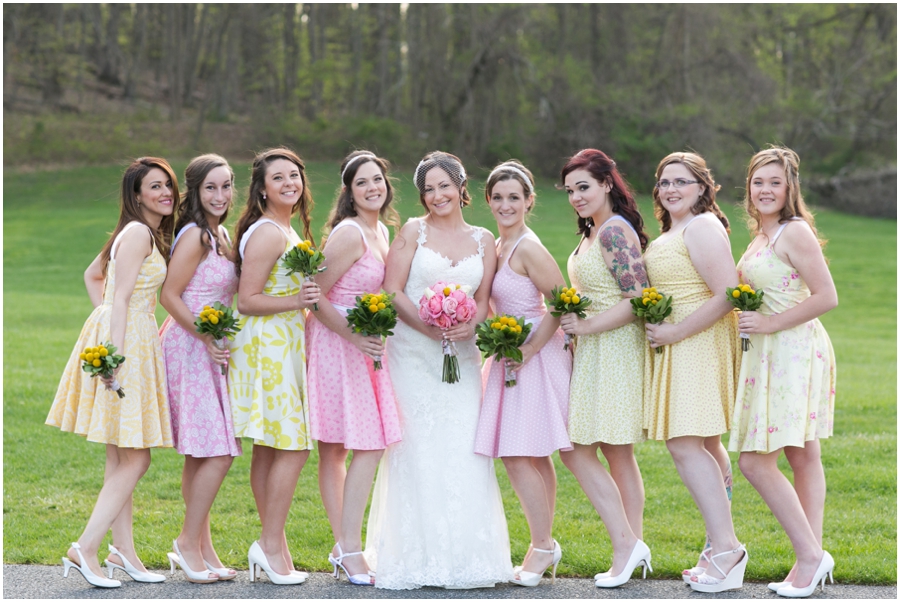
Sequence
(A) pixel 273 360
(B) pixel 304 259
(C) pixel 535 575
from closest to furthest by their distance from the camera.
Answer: (B) pixel 304 259 < (C) pixel 535 575 < (A) pixel 273 360

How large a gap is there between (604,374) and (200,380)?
2.40m

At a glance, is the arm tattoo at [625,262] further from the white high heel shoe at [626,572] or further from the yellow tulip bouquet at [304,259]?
the yellow tulip bouquet at [304,259]

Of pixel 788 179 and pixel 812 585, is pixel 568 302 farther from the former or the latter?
pixel 812 585

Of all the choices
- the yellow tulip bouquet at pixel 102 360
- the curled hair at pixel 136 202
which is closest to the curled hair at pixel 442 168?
the curled hair at pixel 136 202

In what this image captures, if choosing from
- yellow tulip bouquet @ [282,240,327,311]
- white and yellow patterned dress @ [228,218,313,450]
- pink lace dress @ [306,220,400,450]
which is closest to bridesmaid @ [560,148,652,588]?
pink lace dress @ [306,220,400,450]

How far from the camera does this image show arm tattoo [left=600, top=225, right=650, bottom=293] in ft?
17.3

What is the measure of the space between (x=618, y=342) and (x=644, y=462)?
3740 mm

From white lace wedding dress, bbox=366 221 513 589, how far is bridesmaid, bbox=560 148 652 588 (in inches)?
23.6

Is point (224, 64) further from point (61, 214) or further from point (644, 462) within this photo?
point (644, 462)

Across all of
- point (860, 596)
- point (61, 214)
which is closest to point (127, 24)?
point (61, 214)

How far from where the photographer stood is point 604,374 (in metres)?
5.31

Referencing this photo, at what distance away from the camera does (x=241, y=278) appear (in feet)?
17.8

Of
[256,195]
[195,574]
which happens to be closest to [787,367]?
[256,195]

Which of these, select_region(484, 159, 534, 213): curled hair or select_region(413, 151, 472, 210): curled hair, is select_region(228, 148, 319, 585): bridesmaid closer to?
select_region(413, 151, 472, 210): curled hair
